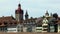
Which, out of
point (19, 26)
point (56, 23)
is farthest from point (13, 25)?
point (56, 23)

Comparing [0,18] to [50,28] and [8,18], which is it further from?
[50,28]

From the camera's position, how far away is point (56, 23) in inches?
2411

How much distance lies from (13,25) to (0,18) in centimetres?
607

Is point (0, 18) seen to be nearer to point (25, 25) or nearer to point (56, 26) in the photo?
point (25, 25)

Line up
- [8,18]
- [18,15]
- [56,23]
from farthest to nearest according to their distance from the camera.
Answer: [18,15]
[8,18]
[56,23]

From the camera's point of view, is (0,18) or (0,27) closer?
(0,27)

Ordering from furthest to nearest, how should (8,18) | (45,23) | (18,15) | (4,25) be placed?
(18,15), (8,18), (4,25), (45,23)

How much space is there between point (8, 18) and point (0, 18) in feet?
6.87

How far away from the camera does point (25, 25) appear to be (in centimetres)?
6631

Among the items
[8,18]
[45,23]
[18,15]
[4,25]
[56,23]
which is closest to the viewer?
[45,23]

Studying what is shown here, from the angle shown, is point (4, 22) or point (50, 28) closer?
point (50, 28)

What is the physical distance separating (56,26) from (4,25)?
11989 mm

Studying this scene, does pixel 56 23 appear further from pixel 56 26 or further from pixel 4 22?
pixel 4 22

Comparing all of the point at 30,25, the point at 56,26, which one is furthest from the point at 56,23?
the point at 30,25
